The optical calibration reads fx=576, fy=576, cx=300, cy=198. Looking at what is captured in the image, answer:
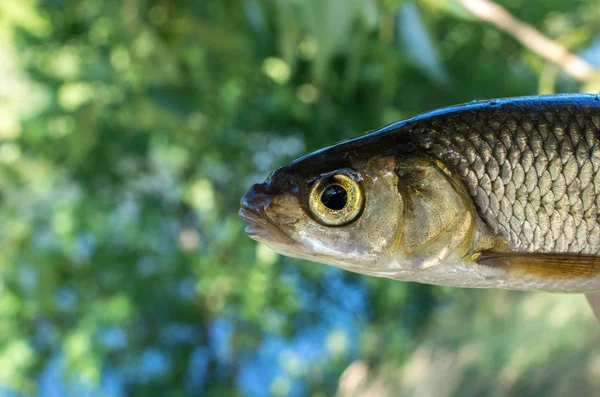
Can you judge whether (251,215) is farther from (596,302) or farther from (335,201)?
(596,302)

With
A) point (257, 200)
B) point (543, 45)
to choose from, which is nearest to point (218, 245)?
point (543, 45)

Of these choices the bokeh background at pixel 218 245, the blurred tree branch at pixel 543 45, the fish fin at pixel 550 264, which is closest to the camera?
the fish fin at pixel 550 264

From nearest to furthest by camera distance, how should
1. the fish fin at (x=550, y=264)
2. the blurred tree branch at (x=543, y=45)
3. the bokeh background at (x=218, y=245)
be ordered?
the fish fin at (x=550, y=264) → the blurred tree branch at (x=543, y=45) → the bokeh background at (x=218, y=245)

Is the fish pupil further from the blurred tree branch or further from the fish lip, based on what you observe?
the blurred tree branch

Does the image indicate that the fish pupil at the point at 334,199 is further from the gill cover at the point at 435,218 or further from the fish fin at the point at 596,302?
the fish fin at the point at 596,302

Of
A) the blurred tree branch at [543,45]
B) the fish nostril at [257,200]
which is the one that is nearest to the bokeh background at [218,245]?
the blurred tree branch at [543,45]

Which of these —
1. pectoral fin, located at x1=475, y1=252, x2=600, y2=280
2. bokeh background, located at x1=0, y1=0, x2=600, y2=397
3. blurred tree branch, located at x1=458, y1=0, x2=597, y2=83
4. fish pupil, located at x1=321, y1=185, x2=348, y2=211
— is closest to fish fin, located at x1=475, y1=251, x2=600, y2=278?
pectoral fin, located at x1=475, y1=252, x2=600, y2=280
